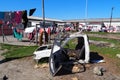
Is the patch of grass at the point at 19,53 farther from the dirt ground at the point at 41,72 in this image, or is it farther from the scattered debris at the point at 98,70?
the scattered debris at the point at 98,70

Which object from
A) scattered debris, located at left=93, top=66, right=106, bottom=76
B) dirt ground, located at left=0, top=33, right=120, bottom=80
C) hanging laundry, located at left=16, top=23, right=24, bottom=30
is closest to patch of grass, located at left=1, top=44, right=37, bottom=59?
dirt ground, located at left=0, top=33, right=120, bottom=80

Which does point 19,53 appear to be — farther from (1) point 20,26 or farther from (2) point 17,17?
(1) point 20,26

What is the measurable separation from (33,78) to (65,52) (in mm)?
2280

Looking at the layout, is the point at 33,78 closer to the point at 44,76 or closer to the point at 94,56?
the point at 44,76

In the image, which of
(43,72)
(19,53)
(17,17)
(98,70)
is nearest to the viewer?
(98,70)

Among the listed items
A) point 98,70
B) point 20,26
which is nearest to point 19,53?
point 98,70

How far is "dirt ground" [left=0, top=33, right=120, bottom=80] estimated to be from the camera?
37.0ft

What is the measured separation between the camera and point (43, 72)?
A: 12.1m

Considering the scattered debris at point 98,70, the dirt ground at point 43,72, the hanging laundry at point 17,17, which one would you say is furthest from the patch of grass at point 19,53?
the hanging laundry at point 17,17

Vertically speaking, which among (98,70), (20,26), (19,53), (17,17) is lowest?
(19,53)

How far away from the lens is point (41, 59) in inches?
515

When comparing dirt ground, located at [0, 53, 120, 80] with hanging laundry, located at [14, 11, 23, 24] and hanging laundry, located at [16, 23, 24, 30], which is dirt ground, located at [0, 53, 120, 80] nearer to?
hanging laundry, located at [14, 11, 23, 24]

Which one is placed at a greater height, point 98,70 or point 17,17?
point 17,17

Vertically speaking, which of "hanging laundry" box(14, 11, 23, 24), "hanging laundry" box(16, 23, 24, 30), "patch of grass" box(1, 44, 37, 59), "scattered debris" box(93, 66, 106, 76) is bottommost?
"patch of grass" box(1, 44, 37, 59)
